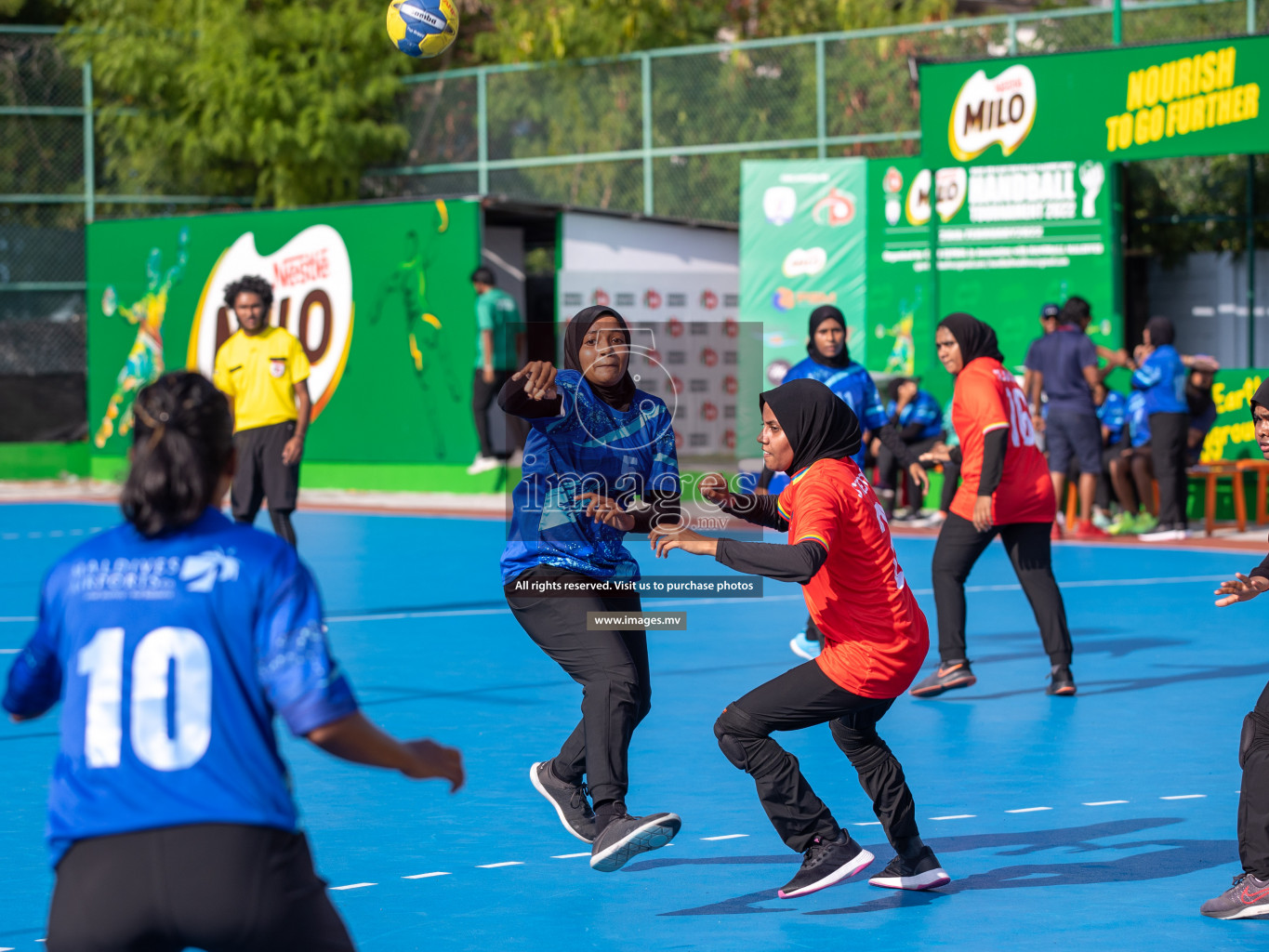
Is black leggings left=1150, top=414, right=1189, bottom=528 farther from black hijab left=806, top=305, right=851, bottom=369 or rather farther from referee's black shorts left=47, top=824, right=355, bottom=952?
referee's black shorts left=47, top=824, right=355, bottom=952

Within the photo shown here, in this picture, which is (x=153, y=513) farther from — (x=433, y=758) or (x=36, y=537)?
(x=36, y=537)

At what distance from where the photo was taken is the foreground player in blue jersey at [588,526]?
5609 millimetres

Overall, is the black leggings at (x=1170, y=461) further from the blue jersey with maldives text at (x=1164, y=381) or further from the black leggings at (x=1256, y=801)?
the black leggings at (x=1256, y=801)

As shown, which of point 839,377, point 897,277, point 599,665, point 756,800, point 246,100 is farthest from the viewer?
point 246,100

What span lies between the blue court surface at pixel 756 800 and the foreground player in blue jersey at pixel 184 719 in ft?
6.53

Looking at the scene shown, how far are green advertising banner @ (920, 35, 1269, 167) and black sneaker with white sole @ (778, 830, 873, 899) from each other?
1394cm

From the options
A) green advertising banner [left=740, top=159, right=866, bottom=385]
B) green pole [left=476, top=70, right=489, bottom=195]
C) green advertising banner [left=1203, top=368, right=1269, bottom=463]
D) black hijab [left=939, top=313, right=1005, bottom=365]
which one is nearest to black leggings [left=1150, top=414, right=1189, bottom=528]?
green advertising banner [left=1203, top=368, right=1269, bottom=463]

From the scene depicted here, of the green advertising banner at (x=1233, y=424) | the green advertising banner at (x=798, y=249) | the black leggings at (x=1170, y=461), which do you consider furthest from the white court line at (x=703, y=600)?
the green advertising banner at (x=798, y=249)

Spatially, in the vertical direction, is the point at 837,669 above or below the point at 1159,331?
below

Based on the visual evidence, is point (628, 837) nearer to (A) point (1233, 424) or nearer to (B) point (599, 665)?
(B) point (599, 665)

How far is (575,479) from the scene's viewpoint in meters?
5.78

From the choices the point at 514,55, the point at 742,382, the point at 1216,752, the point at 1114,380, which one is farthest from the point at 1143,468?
the point at 514,55

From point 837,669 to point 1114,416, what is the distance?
41.9 feet

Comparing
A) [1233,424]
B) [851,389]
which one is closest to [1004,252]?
[1233,424]
